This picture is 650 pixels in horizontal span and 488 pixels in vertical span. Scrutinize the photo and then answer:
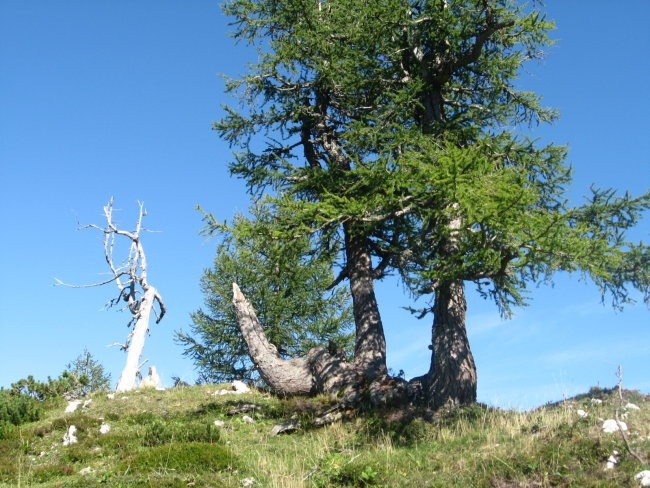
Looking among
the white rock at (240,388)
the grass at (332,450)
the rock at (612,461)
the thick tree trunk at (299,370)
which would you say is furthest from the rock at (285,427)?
the rock at (612,461)

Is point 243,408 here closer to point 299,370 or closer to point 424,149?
point 299,370

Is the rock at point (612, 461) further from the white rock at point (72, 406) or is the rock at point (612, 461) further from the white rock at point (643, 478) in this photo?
the white rock at point (72, 406)

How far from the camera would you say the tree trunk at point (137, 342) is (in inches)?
924

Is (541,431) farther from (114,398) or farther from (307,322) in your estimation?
(307,322)

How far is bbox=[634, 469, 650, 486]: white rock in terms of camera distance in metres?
8.17

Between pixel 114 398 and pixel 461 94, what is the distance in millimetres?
13487

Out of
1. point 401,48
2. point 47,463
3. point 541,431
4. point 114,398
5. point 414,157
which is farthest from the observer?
point 114,398

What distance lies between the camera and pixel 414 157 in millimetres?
13367

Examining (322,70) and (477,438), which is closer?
(477,438)

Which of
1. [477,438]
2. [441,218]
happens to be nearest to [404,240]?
[441,218]

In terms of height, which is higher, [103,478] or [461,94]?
[461,94]

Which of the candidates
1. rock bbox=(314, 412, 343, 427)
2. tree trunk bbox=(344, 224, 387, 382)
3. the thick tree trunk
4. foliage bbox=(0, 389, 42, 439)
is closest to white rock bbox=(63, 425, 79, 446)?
foliage bbox=(0, 389, 42, 439)

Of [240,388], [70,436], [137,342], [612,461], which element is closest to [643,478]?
[612,461]

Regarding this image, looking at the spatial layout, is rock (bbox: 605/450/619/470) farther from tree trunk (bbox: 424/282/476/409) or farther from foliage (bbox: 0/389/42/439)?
foliage (bbox: 0/389/42/439)
